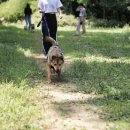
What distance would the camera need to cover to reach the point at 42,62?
14312 millimetres

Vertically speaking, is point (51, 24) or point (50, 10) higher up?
point (50, 10)

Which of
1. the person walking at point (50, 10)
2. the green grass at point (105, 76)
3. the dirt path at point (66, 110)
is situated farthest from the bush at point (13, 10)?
the dirt path at point (66, 110)

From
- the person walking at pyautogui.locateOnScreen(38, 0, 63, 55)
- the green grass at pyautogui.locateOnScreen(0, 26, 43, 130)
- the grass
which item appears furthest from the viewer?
the person walking at pyautogui.locateOnScreen(38, 0, 63, 55)

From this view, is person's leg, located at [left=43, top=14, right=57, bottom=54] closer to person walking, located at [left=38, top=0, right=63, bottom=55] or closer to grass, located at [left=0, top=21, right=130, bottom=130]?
person walking, located at [left=38, top=0, right=63, bottom=55]

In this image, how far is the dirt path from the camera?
740 cm

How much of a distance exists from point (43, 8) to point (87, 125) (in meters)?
5.52

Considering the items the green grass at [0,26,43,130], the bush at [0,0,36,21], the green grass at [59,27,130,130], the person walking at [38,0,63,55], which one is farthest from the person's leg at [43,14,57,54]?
the bush at [0,0,36,21]

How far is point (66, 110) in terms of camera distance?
27.5ft

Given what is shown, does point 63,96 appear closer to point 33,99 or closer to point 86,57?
point 33,99

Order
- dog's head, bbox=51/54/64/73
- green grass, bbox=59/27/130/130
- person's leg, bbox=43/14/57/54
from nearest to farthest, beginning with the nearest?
green grass, bbox=59/27/130/130 < dog's head, bbox=51/54/64/73 < person's leg, bbox=43/14/57/54

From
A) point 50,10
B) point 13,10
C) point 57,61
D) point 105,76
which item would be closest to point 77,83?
point 57,61

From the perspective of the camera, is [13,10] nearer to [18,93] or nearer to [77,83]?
[77,83]

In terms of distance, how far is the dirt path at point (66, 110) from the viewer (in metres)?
7.40

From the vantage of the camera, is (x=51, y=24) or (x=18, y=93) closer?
(x=18, y=93)
